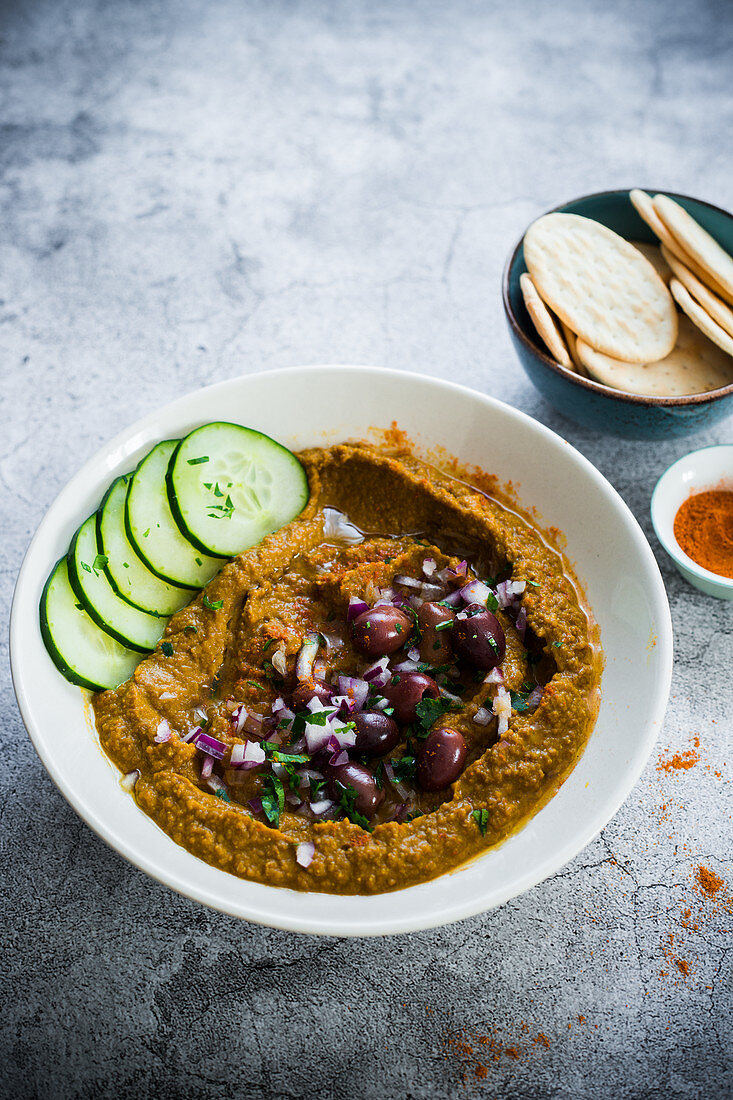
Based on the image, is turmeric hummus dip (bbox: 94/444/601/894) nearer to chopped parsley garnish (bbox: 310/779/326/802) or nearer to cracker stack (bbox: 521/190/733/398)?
chopped parsley garnish (bbox: 310/779/326/802)

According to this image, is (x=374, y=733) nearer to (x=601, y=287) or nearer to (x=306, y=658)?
(x=306, y=658)

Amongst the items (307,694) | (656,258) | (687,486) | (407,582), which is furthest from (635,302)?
(307,694)

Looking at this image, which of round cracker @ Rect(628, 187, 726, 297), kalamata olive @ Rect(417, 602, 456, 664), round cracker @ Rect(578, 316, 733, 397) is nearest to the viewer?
kalamata olive @ Rect(417, 602, 456, 664)

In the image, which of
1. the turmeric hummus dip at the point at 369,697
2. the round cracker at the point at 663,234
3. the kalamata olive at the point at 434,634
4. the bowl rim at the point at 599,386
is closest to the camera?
the turmeric hummus dip at the point at 369,697

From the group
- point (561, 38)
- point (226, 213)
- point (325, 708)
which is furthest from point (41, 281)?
point (561, 38)

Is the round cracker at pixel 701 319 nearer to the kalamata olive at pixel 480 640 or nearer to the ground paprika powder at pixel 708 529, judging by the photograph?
the ground paprika powder at pixel 708 529

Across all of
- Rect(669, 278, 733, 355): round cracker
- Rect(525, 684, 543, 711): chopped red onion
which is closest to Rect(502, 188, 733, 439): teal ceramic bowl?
Rect(669, 278, 733, 355): round cracker

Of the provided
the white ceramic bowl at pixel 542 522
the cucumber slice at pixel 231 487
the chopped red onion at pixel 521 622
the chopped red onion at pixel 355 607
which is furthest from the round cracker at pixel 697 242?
the chopped red onion at pixel 355 607
